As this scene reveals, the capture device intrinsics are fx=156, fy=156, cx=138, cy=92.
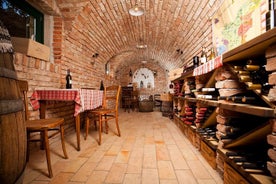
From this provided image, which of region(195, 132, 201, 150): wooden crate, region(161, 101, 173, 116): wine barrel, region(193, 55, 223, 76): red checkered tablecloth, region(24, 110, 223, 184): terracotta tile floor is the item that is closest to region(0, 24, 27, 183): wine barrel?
region(24, 110, 223, 184): terracotta tile floor

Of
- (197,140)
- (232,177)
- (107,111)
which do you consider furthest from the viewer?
(107,111)

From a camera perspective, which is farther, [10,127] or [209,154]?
[209,154]

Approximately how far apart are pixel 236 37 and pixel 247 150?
1.42m

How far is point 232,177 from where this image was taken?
1228mm

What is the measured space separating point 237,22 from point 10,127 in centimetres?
248

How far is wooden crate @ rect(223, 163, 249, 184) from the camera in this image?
1112mm

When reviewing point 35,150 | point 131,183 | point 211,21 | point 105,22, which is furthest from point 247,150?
point 105,22

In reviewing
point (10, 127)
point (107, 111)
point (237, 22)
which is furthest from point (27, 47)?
point (237, 22)

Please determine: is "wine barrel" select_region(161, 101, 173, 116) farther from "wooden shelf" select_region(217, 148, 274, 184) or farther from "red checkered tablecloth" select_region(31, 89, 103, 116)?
"wooden shelf" select_region(217, 148, 274, 184)

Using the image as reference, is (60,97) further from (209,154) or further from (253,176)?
(253,176)

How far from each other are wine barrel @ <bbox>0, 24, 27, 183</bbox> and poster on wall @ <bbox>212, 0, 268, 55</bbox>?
2.09 metres

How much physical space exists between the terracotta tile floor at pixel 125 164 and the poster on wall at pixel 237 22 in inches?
61.5

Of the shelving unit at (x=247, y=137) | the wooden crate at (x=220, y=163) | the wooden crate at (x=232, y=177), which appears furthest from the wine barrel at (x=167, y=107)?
the wooden crate at (x=232, y=177)

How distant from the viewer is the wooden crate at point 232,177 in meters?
1.11
